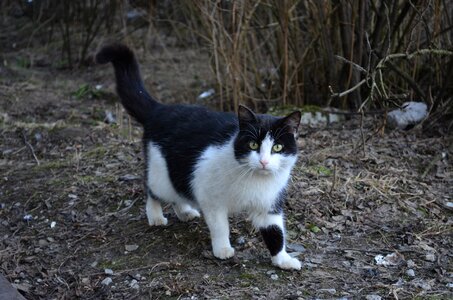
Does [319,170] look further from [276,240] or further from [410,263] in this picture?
[276,240]

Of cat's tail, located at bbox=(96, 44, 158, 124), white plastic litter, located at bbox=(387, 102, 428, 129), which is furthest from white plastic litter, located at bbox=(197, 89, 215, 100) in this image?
cat's tail, located at bbox=(96, 44, 158, 124)

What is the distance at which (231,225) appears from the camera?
13.0 feet

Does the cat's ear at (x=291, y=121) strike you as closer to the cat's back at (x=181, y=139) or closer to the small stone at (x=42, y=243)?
the cat's back at (x=181, y=139)

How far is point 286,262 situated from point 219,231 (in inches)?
15.4

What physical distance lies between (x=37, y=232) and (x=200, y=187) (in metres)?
1.33

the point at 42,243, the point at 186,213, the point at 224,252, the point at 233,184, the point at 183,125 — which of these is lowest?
the point at 42,243

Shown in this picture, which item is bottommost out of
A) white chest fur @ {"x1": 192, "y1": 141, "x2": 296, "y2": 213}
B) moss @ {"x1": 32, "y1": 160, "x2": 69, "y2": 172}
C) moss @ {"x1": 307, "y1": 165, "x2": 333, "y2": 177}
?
moss @ {"x1": 32, "y1": 160, "x2": 69, "y2": 172}

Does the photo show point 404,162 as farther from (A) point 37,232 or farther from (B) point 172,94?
(B) point 172,94

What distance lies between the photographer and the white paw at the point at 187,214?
4043mm

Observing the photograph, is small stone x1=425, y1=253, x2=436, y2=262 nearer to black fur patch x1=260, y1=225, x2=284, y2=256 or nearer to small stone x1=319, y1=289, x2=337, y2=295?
Answer: small stone x1=319, y1=289, x2=337, y2=295

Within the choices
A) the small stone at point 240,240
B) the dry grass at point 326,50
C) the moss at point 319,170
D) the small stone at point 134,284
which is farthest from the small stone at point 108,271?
the dry grass at point 326,50

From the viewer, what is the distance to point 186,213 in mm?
4051

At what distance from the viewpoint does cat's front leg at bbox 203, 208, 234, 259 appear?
11.2 feet

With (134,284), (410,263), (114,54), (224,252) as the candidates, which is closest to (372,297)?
(410,263)
